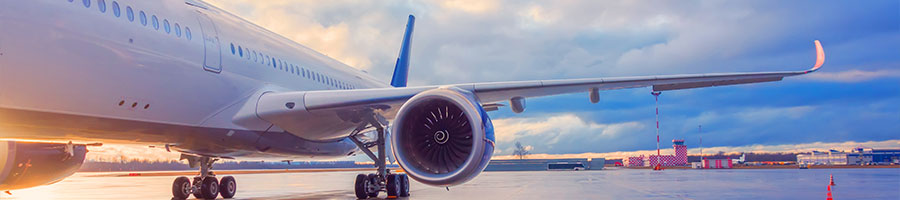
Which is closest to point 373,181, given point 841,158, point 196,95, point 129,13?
point 196,95

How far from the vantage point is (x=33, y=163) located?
9.21 metres

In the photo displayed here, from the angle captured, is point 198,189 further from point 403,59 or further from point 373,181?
point 403,59

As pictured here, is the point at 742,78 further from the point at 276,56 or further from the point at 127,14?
the point at 127,14

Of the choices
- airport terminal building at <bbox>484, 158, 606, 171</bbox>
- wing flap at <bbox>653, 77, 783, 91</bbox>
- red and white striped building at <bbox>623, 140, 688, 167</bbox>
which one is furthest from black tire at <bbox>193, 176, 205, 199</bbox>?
red and white striped building at <bbox>623, 140, 688, 167</bbox>

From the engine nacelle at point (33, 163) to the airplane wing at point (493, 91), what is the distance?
2.94 metres

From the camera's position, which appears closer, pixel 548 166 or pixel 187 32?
pixel 187 32

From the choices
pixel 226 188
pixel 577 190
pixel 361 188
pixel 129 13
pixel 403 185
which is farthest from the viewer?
pixel 577 190

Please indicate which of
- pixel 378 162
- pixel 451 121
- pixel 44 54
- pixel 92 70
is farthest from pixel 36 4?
pixel 378 162

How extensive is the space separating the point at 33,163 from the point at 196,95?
2.90 meters

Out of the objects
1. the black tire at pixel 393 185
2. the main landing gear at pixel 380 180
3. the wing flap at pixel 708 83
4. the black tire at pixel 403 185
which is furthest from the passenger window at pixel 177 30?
the wing flap at pixel 708 83

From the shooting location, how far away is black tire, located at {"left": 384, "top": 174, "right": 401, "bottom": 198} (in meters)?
12.2

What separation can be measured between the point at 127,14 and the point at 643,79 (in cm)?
622

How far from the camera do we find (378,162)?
38.7 ft

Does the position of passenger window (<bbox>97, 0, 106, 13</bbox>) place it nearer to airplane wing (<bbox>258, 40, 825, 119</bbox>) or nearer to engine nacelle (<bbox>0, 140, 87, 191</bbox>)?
airplane wing (<bbox>258, 40, 825, 119</bbox>)
